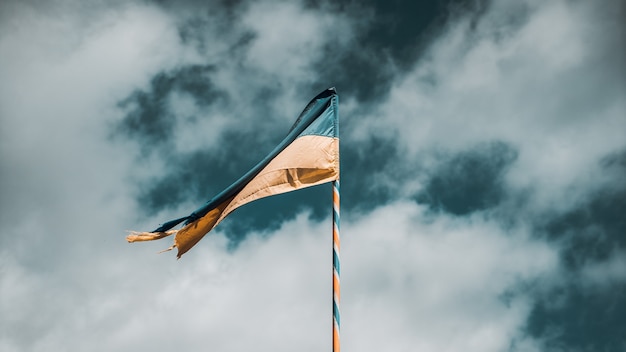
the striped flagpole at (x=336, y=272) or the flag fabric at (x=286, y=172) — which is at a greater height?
the flag fabric at (x=286, y=172)

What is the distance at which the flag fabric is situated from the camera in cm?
1914

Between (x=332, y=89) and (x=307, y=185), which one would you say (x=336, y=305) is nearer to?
(x=307, y=185)

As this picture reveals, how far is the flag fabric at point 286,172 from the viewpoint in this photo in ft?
62.8

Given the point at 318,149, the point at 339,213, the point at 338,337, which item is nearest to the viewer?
the point at 338,337

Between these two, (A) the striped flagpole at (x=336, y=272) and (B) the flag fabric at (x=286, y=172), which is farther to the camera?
(B) the flag fabric at (x=286, y=172)

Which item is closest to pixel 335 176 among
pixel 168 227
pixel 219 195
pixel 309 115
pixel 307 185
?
pixel 307 185

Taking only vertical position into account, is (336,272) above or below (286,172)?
below

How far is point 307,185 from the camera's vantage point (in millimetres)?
19078

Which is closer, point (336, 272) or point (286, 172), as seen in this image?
point (336, 272)

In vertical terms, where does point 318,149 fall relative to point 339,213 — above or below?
above

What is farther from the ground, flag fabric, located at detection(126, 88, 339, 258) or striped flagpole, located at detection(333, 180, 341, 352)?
flag fabric, located at detection(126, 88, 339, 258)

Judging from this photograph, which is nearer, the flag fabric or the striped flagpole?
the striped flagpole

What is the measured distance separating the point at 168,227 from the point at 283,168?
4.59 meters

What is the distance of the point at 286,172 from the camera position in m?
19.2
